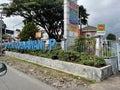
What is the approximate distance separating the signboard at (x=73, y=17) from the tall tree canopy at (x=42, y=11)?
16951 millimetres

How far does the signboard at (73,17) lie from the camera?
650 inches

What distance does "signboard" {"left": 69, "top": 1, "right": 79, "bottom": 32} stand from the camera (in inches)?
650

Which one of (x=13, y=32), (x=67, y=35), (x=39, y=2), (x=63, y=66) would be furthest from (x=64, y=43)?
(x=13, y=32)

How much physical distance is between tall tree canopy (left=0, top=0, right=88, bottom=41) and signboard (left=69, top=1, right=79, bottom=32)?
55.6 ft

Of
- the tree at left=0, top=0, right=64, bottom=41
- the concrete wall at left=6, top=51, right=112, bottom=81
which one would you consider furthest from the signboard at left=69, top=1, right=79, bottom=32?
the tree at left=0, top=0, right=64, bottom=41

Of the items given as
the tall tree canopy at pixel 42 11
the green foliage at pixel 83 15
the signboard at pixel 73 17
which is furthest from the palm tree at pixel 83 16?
the signboard at pixel 73 17

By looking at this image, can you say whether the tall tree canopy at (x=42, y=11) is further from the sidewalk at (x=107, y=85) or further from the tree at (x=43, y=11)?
the sidewalk at (x=107, y=85)

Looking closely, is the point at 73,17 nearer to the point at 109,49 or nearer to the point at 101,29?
the point at 101,29

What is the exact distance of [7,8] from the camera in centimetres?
3644

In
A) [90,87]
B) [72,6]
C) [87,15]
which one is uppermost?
[87,15]

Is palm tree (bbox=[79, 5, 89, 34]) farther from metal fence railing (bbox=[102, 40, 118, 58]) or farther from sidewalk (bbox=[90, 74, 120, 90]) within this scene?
sidewalk (bbox=[90, 74, 120, 90])

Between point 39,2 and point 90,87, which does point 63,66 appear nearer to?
point 90,87

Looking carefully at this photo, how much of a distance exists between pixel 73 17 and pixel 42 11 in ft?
64.6

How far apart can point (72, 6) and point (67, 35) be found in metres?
3.04
